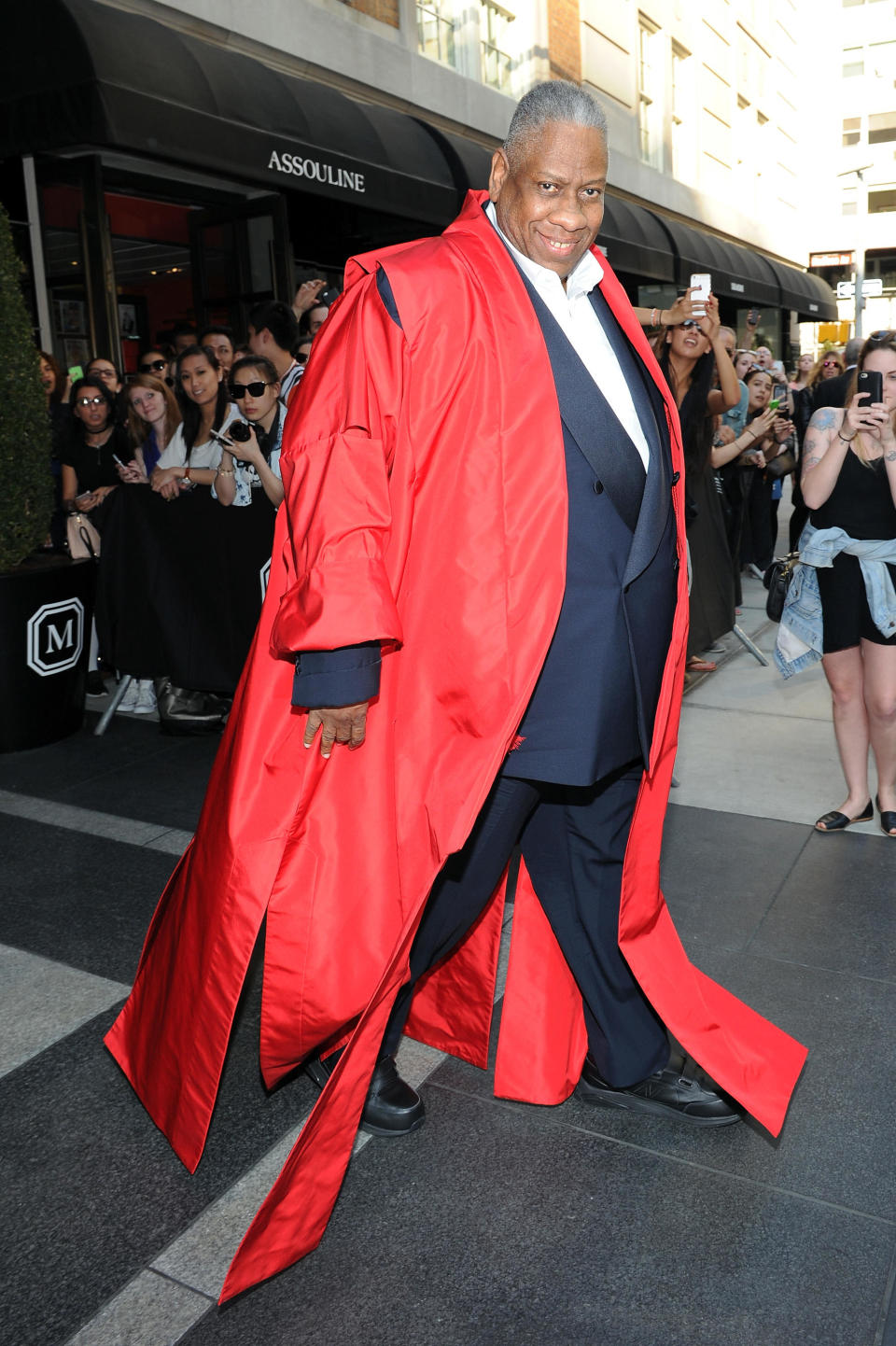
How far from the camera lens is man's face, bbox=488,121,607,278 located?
2.05 meters

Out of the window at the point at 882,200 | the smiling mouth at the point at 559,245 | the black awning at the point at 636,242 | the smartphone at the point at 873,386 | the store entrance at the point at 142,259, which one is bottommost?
the smartphone at the point at 873,386

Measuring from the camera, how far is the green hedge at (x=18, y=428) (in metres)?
5.29

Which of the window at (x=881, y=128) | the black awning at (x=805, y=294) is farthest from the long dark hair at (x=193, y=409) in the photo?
the window at (x=881, y=128)

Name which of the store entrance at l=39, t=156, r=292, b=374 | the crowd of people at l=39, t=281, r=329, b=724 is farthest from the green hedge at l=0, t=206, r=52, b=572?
the store entrance at l=39, t=156, r=292, b=374

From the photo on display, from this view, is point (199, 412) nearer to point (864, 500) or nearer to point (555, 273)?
point (864, 500)

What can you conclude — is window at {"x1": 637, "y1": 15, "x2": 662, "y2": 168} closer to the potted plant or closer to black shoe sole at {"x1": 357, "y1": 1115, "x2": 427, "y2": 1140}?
the potted plant

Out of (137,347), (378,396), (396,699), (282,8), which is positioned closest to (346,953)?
(396,699)

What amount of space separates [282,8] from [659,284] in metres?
13.8

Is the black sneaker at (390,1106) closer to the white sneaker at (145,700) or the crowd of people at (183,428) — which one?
the crowd of people at (183,428)

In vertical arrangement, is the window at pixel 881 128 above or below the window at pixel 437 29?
above

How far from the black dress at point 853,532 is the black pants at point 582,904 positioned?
2.05m

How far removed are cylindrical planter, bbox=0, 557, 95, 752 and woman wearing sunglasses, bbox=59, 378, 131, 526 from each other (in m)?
1.34

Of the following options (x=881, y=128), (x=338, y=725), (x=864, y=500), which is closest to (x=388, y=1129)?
(x=338, y=725)

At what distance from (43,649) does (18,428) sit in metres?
1.06
